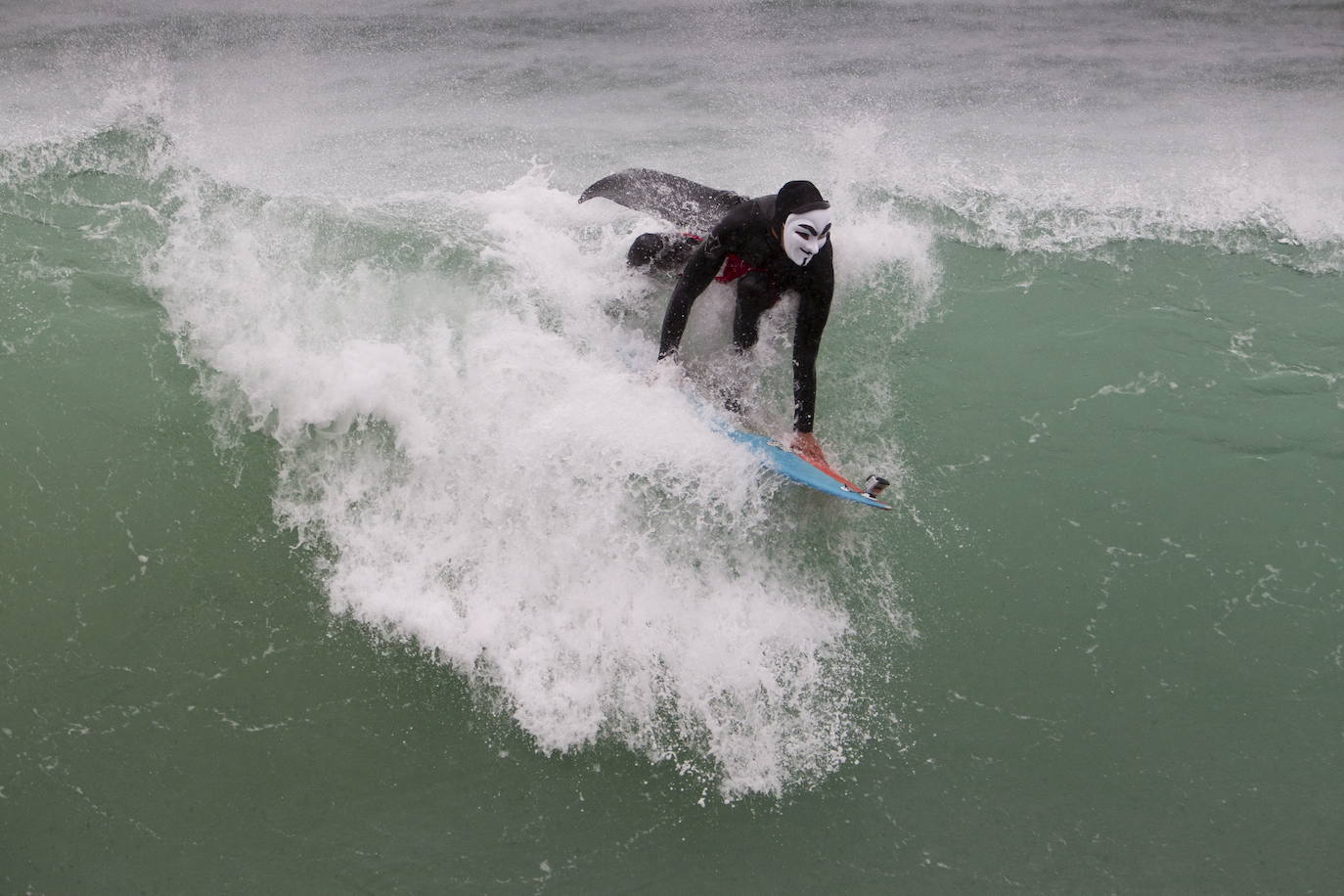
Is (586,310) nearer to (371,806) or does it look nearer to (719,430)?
(719,430)

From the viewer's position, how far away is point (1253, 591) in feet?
11.3

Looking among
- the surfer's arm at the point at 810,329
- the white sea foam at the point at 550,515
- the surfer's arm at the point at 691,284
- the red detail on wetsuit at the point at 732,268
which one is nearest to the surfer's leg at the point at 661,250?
the red detail on wetsuit at the point at 732,268

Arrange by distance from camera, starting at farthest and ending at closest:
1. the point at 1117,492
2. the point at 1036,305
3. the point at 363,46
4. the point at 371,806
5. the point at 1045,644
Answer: the point at 363,46, the point at 1036,305, the point at 1117,492, the point at 1045,644, the point at 371,806

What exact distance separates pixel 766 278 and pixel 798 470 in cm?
64

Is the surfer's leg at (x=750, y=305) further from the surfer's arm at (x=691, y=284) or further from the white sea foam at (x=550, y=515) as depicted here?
the white sea foam at (x=550, y=515)

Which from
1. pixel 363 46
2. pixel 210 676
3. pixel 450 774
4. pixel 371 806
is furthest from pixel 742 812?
pixel 363 46

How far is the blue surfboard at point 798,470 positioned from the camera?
312cm

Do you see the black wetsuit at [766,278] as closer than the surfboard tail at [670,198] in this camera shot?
Yes

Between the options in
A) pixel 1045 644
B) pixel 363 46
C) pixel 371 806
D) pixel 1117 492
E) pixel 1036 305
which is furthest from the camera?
pixel 363 46

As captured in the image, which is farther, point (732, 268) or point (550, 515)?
point (732, 268)

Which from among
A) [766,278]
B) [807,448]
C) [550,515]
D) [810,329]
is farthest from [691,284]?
[550,515]

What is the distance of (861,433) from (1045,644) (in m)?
0.93

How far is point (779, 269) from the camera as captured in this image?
3195 millimetres

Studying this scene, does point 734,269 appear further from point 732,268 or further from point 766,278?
point 766,278
